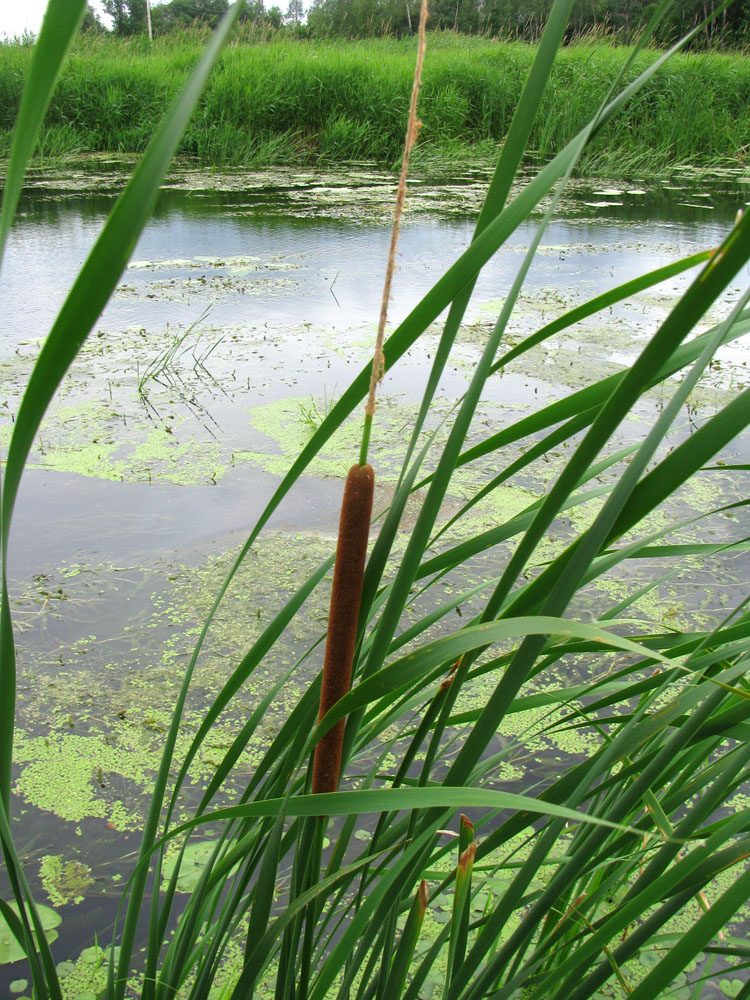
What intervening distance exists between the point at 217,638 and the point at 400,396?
141 cm

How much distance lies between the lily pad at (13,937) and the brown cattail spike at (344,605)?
0.70 meters

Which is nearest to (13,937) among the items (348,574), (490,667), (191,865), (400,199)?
(191,865)

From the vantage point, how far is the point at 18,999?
96cm

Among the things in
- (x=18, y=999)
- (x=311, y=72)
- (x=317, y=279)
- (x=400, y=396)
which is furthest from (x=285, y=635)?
(x=311, y=72)

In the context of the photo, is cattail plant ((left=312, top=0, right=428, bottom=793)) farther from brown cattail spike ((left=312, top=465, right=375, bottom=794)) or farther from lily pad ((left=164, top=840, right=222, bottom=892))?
lily pad ((left=164, top=840, right=222, bottom=892))

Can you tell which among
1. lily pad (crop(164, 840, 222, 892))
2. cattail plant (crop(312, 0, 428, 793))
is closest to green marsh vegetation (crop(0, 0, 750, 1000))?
cattail plant (crop(312, 0, 428, 793))

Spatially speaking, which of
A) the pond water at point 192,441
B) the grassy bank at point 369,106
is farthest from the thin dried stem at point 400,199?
the grassy bank at point 369,106

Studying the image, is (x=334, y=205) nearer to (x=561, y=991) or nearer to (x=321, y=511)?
(x=321, y=511)

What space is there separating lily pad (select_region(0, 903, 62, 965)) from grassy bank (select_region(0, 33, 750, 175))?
7.61m

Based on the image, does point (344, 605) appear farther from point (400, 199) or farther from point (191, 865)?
point (191, 865)

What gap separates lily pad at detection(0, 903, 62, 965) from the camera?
1013mm

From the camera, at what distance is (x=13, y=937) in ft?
3.35

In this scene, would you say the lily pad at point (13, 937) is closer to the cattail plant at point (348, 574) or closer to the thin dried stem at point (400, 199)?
the cattail plant at point (348, 574)

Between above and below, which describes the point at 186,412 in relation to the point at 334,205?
below
